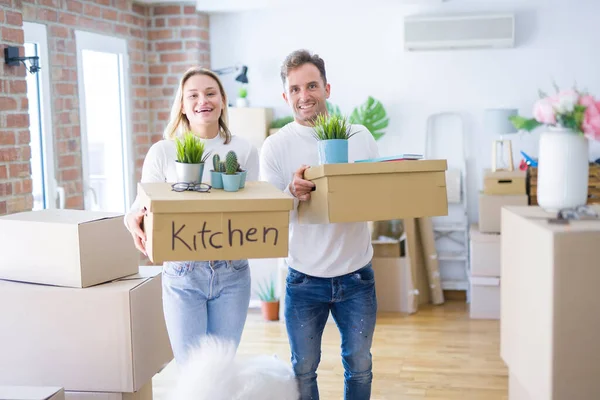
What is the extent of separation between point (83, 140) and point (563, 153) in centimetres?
325

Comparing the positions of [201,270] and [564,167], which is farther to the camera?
[201,270]

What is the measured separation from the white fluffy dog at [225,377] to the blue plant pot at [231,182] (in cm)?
46

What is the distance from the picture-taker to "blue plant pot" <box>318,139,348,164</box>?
6.77 feet

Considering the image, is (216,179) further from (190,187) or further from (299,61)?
(299,61)

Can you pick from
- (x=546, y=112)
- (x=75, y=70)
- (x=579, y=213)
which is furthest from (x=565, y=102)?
(x=75, y=70)

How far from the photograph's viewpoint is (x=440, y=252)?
5465mm

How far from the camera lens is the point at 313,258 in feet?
7.55

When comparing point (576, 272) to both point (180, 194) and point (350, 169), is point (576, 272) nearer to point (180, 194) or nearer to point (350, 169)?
point (350, 169)

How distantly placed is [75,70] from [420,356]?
8.35 ft

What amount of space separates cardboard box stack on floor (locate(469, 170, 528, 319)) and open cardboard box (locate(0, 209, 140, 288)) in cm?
306

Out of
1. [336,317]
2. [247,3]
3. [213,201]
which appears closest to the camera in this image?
[213,201]

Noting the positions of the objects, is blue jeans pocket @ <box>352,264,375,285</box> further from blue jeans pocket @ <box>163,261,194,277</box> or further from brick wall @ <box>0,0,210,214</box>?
brick wall @ <box>0,0,210,214</box>

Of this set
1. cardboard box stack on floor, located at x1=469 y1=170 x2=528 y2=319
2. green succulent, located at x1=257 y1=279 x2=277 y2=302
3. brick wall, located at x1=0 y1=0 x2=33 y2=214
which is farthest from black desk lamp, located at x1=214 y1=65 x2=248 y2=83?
brick wall, located at x1=0 y1=0 x2=33 y2=214

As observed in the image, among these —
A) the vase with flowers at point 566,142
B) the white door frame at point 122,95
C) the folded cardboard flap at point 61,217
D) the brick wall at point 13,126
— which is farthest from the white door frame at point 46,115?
the vase with flowers at point 566,142
